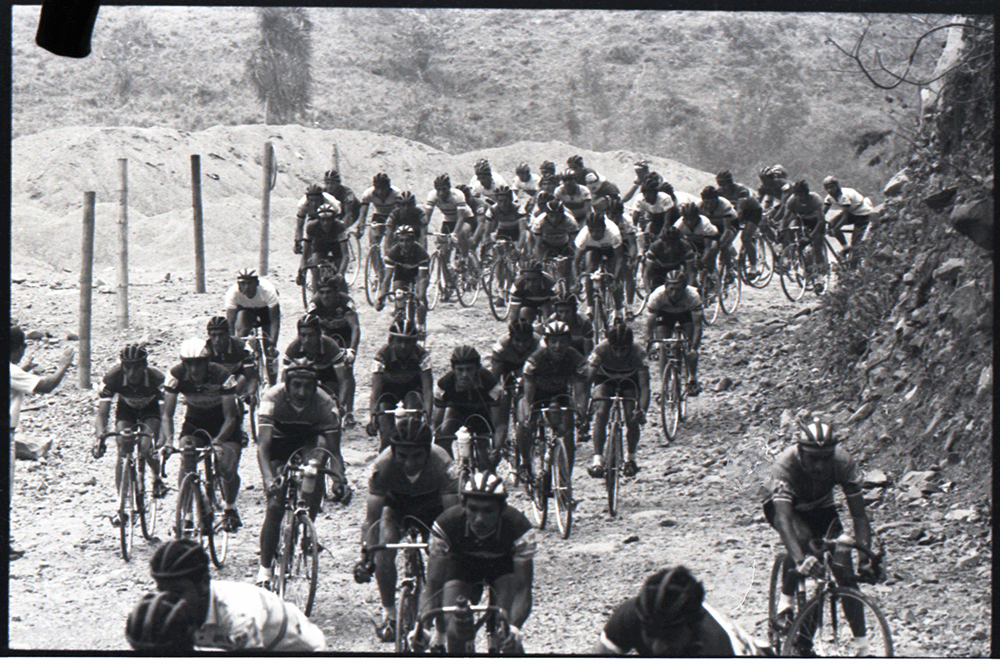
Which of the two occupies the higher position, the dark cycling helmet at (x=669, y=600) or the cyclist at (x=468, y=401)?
the cyclist at (x=468, y=401)

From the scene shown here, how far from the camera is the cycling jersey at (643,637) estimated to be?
7766mm

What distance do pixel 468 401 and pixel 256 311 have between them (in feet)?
13.0

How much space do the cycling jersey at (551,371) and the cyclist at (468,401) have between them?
18.4 inches

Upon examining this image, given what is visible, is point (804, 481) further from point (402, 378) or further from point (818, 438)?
point (402, 378)

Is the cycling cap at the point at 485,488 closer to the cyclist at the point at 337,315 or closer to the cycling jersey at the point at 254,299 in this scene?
the cyclist at the point at 337,315

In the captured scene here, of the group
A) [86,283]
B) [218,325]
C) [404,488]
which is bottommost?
[404,488]

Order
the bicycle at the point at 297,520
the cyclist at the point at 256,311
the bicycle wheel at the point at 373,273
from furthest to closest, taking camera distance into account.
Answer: the bicycle wheel at the point at 373,273
the cyclist at the point at 256,311
the bicycle at the point at 297,520

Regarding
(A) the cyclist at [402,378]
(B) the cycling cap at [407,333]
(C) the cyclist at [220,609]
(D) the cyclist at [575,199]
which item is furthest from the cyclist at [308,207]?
(C) the cyclist at [220,609]

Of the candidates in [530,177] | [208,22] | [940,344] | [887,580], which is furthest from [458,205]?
[208,22]

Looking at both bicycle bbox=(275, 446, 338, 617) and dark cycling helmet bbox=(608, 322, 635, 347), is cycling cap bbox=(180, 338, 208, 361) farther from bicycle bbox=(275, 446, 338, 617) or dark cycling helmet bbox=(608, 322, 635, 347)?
dark cycling helmet bbox=(608, 322, 635, 347)

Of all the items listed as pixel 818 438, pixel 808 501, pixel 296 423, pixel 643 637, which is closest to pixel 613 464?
pixel 808 501

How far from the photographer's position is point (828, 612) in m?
8.93

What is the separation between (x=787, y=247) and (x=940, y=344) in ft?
11.0

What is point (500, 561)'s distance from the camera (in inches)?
343
